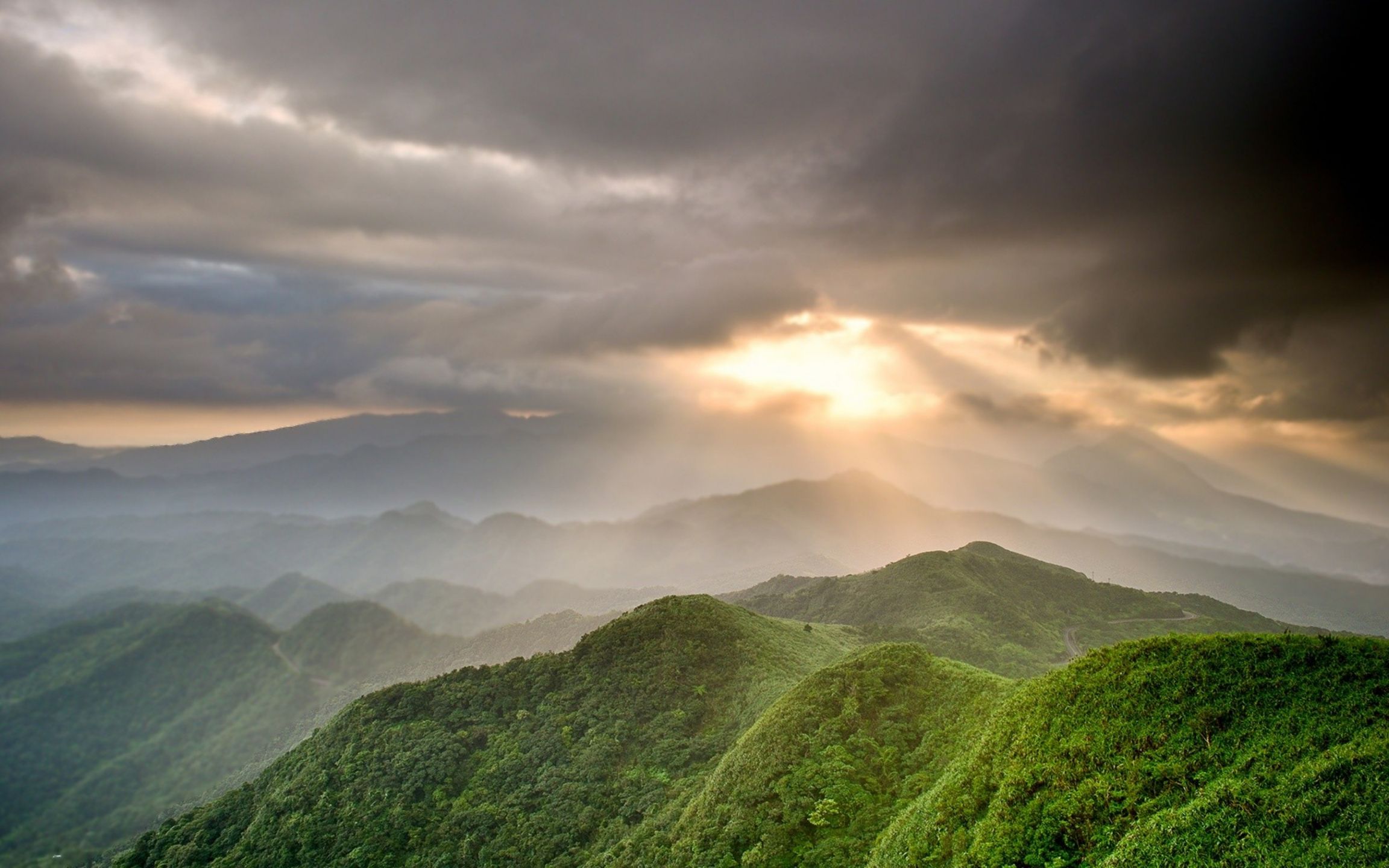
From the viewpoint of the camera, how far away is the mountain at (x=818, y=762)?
21922 mm

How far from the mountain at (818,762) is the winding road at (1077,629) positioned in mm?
45543

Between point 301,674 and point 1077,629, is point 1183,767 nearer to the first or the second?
point 1077,629

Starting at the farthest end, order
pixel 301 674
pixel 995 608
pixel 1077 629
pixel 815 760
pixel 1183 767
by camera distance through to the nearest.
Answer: pixel 301 674
pixel 1077 629
pixel 995 608
pixel 815 760
pixel 1183 767

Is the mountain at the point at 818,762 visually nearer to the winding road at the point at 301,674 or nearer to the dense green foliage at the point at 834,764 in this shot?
the dense green foliage at the point at 834,764

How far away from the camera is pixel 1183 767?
23422mm

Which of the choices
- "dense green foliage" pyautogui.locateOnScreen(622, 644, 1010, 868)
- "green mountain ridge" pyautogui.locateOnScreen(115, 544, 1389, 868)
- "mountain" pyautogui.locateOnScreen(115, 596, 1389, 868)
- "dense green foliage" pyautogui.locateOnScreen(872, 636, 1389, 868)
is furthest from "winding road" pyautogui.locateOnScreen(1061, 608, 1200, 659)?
"dense green foliage" pyautogui.locateOnScreen(872, 636, 1389, 868)

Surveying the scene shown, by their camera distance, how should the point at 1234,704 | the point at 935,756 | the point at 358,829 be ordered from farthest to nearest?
the point at 358,829 → the point at 935,756 → the point at 1234,704

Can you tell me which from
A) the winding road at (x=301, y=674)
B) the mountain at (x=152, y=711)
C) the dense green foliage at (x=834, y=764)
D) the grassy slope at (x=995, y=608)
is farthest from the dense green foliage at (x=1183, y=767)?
the winding road at (x=301, y=674)

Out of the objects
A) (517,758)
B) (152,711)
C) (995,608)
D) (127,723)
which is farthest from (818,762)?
(152,711)

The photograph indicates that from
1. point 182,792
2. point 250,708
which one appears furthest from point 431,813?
point 250,708

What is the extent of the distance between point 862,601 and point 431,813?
93055 mm

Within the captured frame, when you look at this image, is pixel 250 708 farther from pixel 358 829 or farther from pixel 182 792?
pixel 358 829

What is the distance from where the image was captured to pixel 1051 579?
428ft

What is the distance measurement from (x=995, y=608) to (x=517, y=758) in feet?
289
